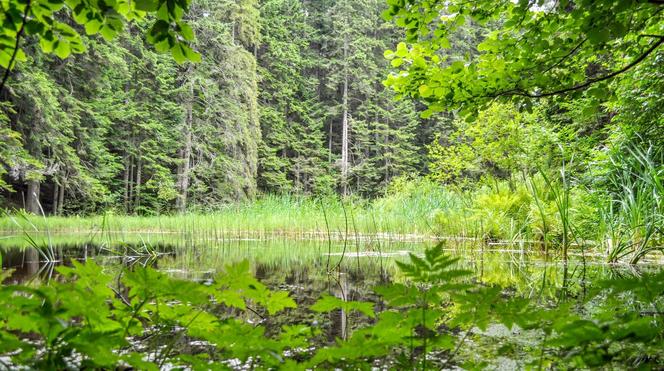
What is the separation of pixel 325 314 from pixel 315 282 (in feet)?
3.48

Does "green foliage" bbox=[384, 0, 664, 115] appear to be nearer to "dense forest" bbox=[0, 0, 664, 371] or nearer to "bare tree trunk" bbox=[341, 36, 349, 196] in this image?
"dense forest" bbox=[0, 0, 664, 371]

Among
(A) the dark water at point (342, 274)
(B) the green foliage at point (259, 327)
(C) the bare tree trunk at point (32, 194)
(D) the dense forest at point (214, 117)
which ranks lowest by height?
(A) the dark water at point (342, 274)

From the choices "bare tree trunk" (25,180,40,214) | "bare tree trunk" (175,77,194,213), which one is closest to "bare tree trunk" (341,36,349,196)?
"bare tree trunk" (175,77,194,213)

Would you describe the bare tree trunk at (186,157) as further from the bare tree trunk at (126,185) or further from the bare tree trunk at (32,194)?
the bare tree trunk at (32,194)

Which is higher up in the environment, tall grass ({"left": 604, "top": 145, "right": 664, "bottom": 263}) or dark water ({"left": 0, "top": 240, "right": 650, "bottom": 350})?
tall grass ({"left": 604, "top": 145, "right": 664, "bottom": 263})

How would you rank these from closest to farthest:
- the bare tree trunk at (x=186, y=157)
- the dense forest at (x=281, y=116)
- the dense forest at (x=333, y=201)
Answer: the dense forest at (x=333, y=201) < the dense forest at (x=281, y=116) < the bare tree trunk at (x=186, y=157)

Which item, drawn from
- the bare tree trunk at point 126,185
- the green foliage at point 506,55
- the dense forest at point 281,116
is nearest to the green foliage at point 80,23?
the dense forest at point 281,116

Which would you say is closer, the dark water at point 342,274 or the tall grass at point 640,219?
the dark water at point 342,274

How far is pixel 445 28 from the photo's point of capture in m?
3.08

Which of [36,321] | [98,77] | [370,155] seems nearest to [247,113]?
[98,77]

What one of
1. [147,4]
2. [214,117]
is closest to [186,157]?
[214,117]

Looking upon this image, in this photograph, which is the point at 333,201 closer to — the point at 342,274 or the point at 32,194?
the point at 342,274

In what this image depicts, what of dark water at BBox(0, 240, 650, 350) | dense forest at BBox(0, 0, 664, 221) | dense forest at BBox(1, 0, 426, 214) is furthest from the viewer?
dense forest at BBox(1, 0, 426, 214)

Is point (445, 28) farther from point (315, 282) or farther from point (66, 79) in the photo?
point (66, 79)
